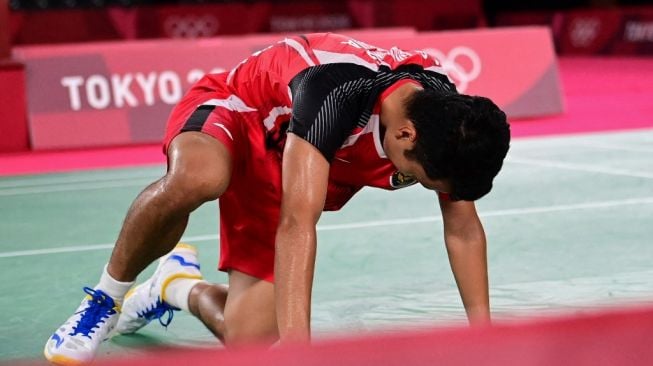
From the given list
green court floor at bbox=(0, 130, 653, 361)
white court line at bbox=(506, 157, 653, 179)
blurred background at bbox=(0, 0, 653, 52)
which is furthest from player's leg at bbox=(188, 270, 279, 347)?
blurred background at bbox=(0, 0, 653, 52)

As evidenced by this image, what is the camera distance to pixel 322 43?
302 cm

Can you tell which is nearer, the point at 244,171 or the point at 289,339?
the point at 289,339

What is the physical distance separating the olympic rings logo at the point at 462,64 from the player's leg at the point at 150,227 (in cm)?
684

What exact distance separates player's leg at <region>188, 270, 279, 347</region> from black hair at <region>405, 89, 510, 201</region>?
0.92m

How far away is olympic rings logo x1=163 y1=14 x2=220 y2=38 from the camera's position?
19.1m

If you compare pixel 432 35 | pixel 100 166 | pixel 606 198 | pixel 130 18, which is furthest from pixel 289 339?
pixel 130 18

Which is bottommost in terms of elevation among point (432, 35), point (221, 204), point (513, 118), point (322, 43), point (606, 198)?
point (513, 118)

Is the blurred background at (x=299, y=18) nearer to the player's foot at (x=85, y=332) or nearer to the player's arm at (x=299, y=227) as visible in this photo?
the player's foot at (x=85, y=332)

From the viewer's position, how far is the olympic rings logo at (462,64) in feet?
32.0

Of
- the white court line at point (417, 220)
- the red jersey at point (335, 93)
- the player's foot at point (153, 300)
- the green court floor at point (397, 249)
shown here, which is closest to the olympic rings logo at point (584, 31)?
the green court floor at point (397, 249)

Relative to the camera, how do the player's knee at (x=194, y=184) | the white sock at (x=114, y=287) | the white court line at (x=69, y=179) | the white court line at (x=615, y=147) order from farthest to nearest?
the white court line at (x=615, y=147) < the white court line at (x=69, y=179) < the white sock at (x=114, y=287) < the player's knee at (x=194, y=184)

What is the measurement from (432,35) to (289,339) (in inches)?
302

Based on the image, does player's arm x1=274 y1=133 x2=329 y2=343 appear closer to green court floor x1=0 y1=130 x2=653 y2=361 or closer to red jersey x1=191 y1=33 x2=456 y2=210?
red jersey x1=191 y1=33 x2=456 y2=210

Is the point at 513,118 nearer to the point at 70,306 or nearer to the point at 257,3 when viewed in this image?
the point at 70,306
